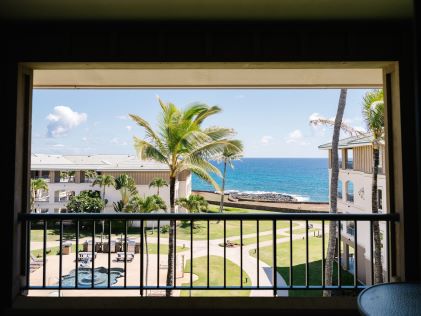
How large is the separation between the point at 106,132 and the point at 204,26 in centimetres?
4874

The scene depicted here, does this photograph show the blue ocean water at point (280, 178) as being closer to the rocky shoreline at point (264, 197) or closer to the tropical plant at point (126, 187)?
the rocky shoreline at point (264, 197)

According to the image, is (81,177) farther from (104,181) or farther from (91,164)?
(104,181)

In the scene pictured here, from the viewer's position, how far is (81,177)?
25016 millimetres

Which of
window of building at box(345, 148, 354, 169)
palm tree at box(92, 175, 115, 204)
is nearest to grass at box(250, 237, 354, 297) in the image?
window of building at box(345, 148, 354, 169)

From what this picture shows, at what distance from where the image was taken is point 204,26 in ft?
8.73

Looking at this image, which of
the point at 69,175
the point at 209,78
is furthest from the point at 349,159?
the point at 69,175

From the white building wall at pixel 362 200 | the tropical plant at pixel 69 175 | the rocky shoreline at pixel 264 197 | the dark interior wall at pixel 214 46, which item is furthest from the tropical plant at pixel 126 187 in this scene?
the rocky shoreline at pixel 264 197

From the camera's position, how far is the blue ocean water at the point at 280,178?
47969 millimetres

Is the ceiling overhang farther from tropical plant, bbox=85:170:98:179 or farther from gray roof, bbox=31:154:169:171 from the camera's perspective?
tropical plant, bbox=85:170:98:179

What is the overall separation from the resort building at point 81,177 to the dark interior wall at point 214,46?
18.5m

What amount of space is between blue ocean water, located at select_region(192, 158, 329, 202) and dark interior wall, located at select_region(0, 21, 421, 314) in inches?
1439

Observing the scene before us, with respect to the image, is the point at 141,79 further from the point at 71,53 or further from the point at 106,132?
the point at 106,132

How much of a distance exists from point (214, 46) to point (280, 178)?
57220mm

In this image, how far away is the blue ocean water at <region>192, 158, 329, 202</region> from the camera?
47969mm
